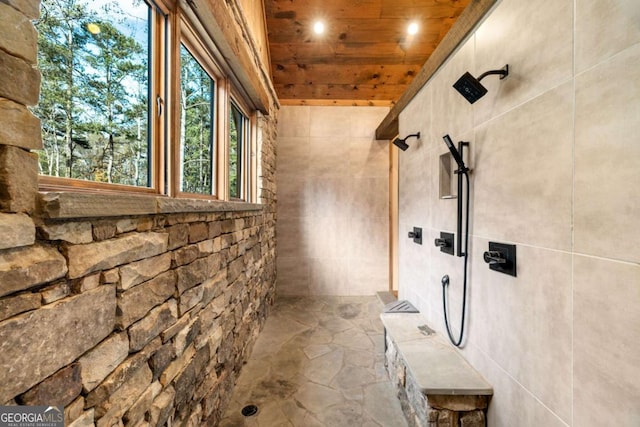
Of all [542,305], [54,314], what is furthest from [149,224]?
[542,305]

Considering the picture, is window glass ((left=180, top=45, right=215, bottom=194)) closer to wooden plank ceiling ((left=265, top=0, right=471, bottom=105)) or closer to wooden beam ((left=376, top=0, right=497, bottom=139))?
wooden beam ((left=376, top=0, right=497, bottom=139))

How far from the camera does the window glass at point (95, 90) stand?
0.84 meters

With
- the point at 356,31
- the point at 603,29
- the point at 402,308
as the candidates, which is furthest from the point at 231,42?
the point at 402,308

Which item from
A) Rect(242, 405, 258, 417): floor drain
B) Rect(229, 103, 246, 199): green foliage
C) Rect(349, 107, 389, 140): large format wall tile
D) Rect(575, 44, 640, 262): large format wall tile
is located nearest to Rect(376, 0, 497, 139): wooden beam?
Rect(575, 44, 640, 262): large format wall tile

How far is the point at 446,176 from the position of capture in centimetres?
186

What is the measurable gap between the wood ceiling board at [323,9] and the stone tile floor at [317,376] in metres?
3.55

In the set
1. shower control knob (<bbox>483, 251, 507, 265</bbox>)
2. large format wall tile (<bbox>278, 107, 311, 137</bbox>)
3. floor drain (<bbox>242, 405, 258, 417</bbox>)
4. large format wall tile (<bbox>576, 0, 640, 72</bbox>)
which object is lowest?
floor drain (<bbox>242, 405, 258, 417</bbox>)

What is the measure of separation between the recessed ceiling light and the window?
1760mm

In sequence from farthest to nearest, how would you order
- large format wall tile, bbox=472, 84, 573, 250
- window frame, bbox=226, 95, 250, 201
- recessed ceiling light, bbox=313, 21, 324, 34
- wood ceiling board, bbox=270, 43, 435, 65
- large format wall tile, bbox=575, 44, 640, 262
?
wood ceiling board, bbox=270, 43, 435, 65 → recessed ceiling light, bbox=313, 21, 324, 34 → window frame, bbox=226, 95, 250, 201 → large format wall tile, bbox=472, 84, 573, 250 → large format wall tile, bbox=575, 44, 640, 262

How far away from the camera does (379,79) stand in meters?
3.70

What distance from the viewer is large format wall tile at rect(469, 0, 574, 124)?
95 centimetres

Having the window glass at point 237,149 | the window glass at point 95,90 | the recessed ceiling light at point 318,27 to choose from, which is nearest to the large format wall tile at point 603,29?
the window glass at point 95,90

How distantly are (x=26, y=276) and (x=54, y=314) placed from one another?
122 mm

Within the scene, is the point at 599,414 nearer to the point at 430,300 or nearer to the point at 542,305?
the point at 542,305
